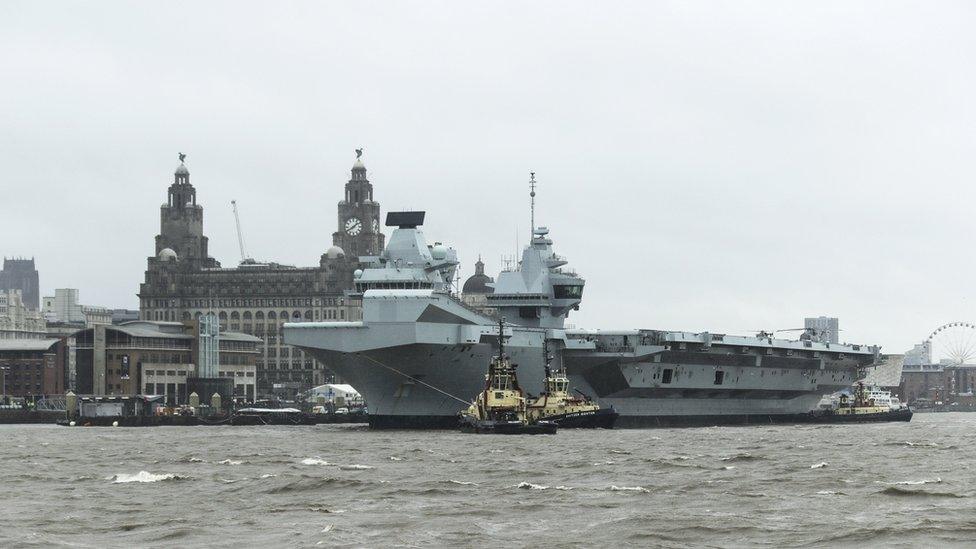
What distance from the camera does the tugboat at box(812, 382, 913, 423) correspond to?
128m

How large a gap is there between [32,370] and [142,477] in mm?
116101

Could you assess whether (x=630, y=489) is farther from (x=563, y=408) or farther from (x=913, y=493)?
(x=563, y=408)

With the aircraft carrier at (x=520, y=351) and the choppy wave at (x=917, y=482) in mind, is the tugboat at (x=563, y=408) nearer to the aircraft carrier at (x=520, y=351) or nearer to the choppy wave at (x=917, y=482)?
the aircraft carrier at (x=520, y=351)

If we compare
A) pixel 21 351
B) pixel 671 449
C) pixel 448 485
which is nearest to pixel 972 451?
pixel 671 449

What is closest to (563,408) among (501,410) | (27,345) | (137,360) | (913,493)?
(501,410)

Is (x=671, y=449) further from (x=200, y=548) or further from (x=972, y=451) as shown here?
(x=200, y=548)

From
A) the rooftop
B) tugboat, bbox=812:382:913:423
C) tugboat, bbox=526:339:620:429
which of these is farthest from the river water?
the rooftop

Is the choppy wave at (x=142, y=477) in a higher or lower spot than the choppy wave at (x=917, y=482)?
higher

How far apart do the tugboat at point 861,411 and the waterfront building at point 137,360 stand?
61865 mm

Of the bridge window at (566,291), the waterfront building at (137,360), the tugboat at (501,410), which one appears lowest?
the tugboat at (501,410)

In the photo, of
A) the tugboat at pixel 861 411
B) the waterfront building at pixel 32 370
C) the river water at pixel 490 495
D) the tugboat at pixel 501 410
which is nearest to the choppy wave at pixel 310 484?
the river water at pixel 490 495

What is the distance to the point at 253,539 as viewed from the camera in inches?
1459

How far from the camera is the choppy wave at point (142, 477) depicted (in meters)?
53.0

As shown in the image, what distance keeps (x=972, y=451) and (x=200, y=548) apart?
43869 millimetres
